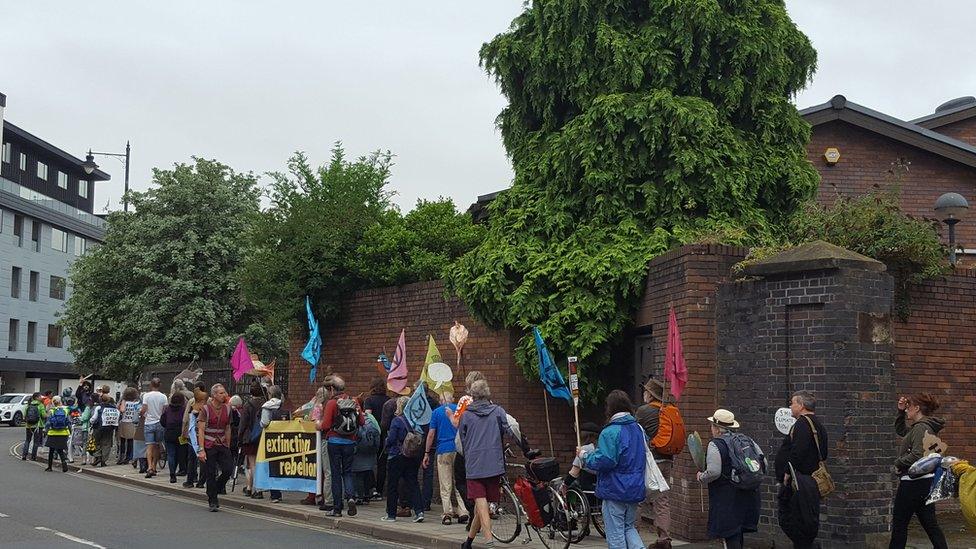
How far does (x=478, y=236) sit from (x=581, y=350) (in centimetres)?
709

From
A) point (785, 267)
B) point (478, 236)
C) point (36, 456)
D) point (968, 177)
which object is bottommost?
point (36, 456)

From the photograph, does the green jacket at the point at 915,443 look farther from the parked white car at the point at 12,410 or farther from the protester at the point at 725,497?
the parked white car at the point at 12,410

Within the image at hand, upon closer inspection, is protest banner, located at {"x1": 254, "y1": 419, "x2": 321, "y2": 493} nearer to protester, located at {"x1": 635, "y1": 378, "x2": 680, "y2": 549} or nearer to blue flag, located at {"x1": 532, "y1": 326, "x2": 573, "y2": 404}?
blue flag, located at {"x1": 532, "y1": 326, "x2": 573, "y2": 404}

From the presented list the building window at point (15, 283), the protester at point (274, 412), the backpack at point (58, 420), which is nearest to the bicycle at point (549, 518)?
the protester at point (274, 412)

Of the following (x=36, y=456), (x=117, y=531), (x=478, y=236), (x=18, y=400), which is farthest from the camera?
(x=18, y=400)

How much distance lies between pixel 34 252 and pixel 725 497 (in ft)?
207

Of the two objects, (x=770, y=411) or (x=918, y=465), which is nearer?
(x=918, y=465)

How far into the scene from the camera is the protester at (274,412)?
16297mm

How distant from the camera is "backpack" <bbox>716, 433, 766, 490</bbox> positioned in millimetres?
9359

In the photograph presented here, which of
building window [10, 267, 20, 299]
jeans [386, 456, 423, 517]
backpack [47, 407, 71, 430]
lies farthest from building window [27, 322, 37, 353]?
jeans [386, 456, 423, 517]

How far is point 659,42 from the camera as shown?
47.1 feet

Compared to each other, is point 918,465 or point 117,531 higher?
point 918,465

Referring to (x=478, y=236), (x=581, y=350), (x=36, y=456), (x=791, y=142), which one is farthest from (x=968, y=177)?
(x=36, y=456)

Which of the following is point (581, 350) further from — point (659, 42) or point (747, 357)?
point (659, 42)
